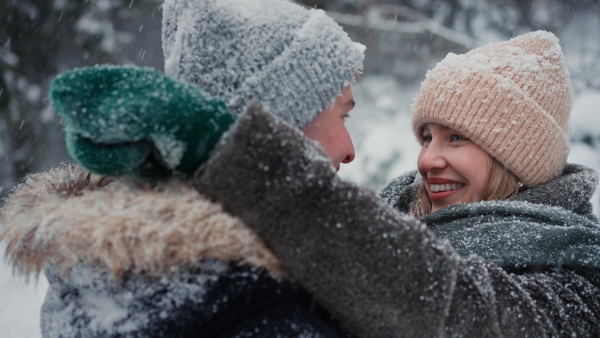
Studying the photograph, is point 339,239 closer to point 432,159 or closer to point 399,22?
point 432,159

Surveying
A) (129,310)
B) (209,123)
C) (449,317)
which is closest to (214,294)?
(129,310)

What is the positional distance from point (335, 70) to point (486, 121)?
1.00m

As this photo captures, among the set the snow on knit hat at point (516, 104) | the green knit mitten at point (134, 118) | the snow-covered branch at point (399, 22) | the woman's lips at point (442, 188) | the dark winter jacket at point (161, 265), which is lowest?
the dark winter jacket at point (161, 265)

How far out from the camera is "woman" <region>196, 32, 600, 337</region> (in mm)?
930

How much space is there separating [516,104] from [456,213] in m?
0.60

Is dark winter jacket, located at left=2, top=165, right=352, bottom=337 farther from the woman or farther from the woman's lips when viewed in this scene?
the woman's lips

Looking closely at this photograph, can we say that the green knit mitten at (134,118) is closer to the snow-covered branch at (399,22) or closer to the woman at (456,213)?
the woman at (456,213)

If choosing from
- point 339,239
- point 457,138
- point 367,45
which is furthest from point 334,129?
point 367,45

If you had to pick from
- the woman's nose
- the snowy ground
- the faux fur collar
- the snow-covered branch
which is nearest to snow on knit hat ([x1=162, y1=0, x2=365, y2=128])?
the faux fur collar

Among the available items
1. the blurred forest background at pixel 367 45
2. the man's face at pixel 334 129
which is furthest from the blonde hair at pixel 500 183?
the blurred forest background at pixel 367 45

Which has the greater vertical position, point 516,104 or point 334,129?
point 516,104

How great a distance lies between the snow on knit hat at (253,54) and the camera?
115 centimetres

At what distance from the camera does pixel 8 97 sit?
14.0 feet

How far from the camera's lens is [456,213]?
5.86ft
